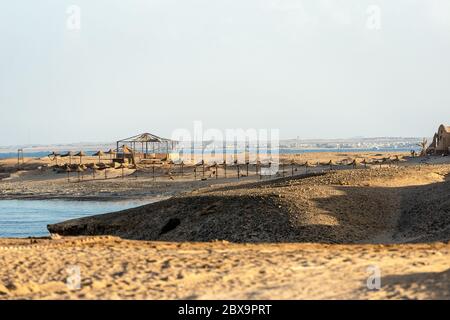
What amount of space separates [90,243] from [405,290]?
9.11 m

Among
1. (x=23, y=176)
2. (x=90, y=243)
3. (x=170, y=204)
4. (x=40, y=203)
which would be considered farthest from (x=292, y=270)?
(x=23, y=176)

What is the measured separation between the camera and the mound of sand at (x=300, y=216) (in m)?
20.3

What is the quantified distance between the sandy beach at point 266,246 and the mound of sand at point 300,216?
0.13 ft

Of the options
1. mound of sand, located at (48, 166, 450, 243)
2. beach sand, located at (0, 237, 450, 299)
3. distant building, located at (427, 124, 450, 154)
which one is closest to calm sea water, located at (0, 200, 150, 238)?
mound of sand, located at (48, 166, 450, 243)

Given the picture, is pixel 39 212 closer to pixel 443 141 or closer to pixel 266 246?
pixel 266 246

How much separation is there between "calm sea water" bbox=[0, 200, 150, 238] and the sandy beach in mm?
9907

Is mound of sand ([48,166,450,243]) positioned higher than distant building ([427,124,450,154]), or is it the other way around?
distant building ([427,124,450,154])

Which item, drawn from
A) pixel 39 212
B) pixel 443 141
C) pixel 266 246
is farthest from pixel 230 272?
pixel 443 141

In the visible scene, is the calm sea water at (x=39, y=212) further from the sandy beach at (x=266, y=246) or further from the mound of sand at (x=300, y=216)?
the sandy beach at (x=266, y=246)

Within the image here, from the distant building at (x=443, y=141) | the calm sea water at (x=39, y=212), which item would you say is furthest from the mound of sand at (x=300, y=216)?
the distant building at (x=443, y=141)

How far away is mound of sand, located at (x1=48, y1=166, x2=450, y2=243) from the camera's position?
20.3 m

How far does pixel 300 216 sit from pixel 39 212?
87.8 feet

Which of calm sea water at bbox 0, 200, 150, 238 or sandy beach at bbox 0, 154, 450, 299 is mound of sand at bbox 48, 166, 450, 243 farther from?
calm sea water at bbox 0, 200, 150, 238

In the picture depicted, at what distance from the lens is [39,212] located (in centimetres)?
4362
